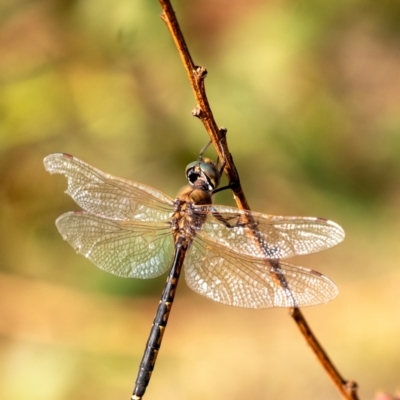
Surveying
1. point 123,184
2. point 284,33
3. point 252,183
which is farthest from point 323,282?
point 284,33

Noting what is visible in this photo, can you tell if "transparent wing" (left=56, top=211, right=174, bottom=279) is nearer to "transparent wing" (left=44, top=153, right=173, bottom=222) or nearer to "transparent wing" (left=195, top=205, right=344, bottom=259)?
"transparent wing" (left=44, top=153, right=173, bottom=222)

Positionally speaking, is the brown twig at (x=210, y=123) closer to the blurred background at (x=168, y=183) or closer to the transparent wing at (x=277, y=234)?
the transparent wing at (x=277, y=234)

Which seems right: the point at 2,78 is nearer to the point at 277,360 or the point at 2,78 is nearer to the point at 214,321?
the point at 214,321

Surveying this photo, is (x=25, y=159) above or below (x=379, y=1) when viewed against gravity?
below

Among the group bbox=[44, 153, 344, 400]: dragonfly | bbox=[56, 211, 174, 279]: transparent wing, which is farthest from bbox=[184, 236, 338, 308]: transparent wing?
bbox=[56, 211, 174, 279]: transparent wing

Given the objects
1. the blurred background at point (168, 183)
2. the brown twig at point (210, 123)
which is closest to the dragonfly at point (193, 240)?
the brown twig at point (210, 123)

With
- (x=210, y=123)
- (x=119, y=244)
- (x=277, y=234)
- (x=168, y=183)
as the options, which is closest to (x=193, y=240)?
(x=119, y=244)
